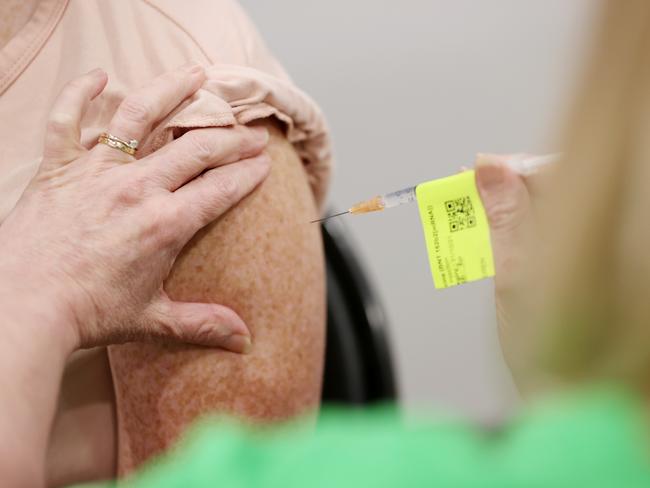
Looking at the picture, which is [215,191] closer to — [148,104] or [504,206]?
[148,104]

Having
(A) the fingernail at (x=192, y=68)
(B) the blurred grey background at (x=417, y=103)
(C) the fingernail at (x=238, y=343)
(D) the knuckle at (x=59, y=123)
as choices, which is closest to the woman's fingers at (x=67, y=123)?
(D) the knuckle at (x=59, y=123)

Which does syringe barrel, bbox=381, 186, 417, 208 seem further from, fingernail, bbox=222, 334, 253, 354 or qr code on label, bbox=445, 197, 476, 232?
fingernail, bbox=222, 334, 253, 354

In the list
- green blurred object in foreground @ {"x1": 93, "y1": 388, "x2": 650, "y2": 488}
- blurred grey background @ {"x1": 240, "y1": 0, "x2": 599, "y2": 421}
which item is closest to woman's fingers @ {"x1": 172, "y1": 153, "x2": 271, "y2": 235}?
green blurred object in foreground @ {"x1": 93, "y1": 388, "x2": 650, "y2": 488}

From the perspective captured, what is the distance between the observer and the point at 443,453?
0.42 metres

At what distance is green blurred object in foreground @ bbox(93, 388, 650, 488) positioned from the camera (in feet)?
1.29

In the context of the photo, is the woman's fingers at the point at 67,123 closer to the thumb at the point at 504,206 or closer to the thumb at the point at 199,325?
the thumb at the point at 199,325

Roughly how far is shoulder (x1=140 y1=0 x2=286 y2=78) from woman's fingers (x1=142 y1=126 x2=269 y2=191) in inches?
5.0

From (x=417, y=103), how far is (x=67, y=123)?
1.19 meters

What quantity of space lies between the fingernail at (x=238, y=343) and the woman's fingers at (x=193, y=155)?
188mm

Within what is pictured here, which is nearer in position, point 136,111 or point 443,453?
point 443,453

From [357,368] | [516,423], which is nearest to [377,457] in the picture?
[516,423]

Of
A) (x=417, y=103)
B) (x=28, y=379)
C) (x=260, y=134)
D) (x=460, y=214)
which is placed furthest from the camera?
(x=417, y=103)

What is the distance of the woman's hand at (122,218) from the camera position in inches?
33.9

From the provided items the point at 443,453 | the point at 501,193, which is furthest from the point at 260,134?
the point at 443,453
